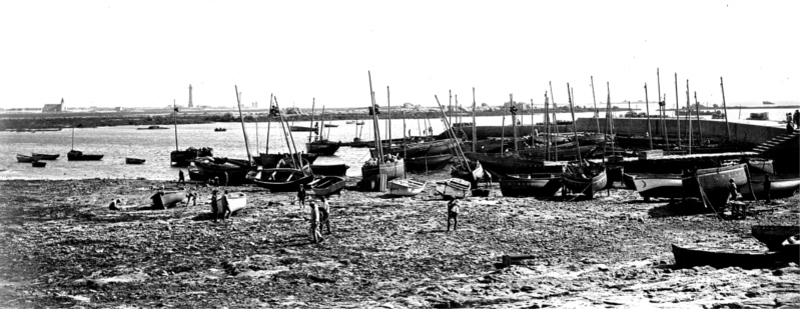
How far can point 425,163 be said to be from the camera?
159 ft

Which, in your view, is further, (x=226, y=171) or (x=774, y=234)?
(x=226, y=171)

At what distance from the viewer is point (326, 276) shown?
1634cm

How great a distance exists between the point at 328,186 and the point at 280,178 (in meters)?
5.22

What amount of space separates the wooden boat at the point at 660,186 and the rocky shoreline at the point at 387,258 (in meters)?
0.66

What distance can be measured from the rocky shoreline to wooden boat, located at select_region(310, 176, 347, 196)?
2390 millimetres

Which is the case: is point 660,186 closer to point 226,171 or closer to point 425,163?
point 425,163

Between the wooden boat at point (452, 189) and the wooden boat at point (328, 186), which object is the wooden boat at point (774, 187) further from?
the wooden boat at point (328, 186)

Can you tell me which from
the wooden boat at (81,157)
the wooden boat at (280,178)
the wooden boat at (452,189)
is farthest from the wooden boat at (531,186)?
the wooden boat at (81,157)

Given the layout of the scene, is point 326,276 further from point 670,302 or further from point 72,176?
point 72,176

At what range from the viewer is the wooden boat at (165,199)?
28641 millimetres

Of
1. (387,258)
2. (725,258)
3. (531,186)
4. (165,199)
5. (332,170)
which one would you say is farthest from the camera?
(332,170)

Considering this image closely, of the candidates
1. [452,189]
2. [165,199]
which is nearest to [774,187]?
[452,189]

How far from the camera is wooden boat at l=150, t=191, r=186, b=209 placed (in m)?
28.6

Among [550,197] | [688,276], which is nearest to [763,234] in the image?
[688,276]
